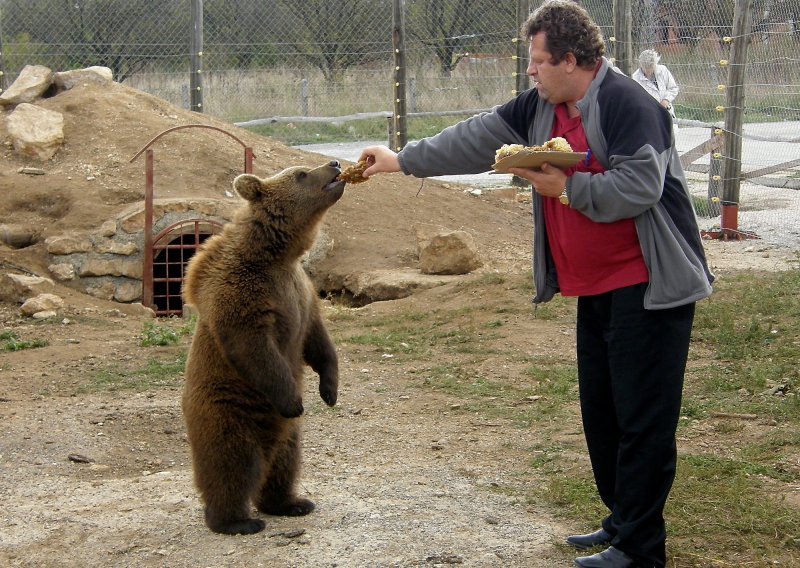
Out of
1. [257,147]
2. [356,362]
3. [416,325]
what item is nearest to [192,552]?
[356,362]

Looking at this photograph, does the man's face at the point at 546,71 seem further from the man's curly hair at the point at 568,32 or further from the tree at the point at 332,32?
the tree at the point at 332,32

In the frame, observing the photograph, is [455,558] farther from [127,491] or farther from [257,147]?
[257,147]

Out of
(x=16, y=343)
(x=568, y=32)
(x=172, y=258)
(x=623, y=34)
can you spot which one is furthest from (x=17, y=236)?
(x=568, y=32)

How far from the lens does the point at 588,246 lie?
4.01 m

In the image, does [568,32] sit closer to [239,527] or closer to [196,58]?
[239,527]

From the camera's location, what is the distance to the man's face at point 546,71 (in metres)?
3.95

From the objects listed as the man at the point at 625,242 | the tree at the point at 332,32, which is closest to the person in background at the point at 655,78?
the tree at the point at 332,32

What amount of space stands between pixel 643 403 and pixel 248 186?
7.74 feet

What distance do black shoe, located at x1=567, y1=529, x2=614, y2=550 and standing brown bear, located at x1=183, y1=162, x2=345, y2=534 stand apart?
138 centimetres

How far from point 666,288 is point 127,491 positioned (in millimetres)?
3186

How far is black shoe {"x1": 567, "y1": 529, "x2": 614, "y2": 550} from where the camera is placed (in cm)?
448

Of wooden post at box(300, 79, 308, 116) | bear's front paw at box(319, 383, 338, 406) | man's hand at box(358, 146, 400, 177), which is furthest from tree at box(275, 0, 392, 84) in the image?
man's hand at box(358, 146, 400, 177)

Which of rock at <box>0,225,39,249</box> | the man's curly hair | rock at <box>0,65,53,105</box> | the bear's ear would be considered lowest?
rock at <box>0,225,39,249</box>

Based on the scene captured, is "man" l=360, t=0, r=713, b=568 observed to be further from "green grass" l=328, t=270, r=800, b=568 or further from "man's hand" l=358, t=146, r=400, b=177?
"man's hand" l=358, t=146, r=400, b=177
